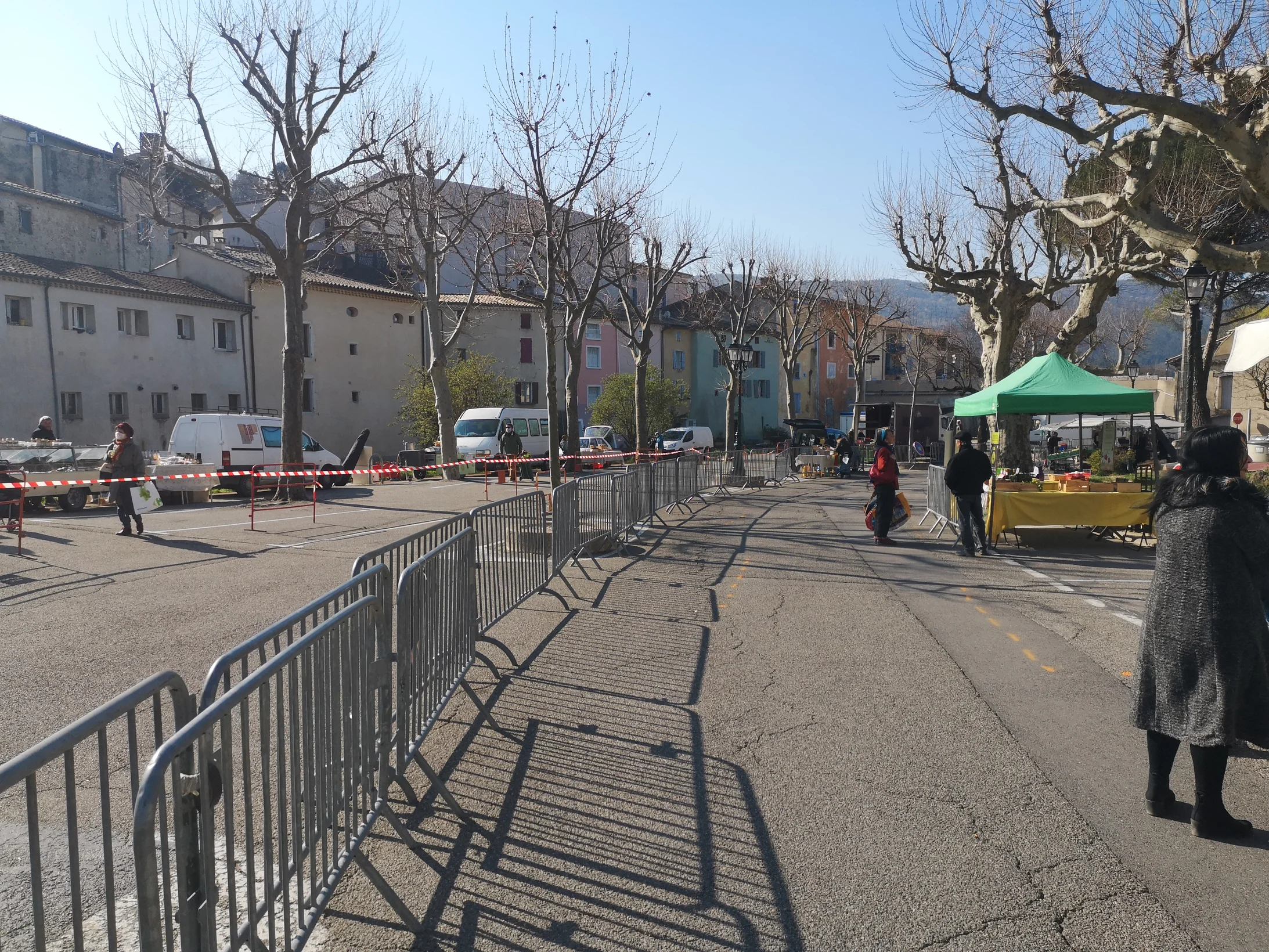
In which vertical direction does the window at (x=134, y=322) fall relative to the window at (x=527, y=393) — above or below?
above

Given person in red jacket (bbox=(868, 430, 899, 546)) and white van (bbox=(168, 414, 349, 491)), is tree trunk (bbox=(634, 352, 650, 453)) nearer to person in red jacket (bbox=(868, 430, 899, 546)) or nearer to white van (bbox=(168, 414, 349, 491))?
white van (bbox=(168, 414, 349, 491))

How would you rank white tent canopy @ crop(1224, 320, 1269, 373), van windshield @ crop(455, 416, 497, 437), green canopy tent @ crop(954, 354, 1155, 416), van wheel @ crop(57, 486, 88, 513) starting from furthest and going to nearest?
1. van windshield @ crop(455, 416, 497, 437)
2. van wheel @ crop(57, 486, 88, 513)
3. green canopy tent @ crop(954, 354, 1155, 416)
4. white tent canopy @ crop(1224, 320, 1269, 373)

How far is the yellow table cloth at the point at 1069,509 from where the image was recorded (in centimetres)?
1332

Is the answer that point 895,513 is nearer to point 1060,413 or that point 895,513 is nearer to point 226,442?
point 1060,413

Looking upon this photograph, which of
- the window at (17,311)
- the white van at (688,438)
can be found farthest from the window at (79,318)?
the white van at (688,438)

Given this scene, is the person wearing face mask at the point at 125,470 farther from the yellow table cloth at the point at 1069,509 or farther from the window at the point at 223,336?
the window at the point at 223,336

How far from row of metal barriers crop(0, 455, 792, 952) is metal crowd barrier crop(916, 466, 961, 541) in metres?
10.6

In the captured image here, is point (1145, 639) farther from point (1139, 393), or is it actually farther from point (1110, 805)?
point (1139, 393)

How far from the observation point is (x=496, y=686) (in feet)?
21.8

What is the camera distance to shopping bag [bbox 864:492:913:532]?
14.9 meters

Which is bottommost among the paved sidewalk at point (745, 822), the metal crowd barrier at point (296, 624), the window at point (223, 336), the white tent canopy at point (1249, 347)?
the paved sidewalk at point (745, 822)

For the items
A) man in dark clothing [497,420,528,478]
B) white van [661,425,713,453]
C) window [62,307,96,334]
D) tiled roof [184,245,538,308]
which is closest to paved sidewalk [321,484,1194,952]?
man in dark clothing [497,420,528,478]

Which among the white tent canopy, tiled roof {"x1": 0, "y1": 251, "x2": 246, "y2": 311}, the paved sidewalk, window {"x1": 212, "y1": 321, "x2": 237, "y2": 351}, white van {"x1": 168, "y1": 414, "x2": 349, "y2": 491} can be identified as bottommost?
the paved sidewalk

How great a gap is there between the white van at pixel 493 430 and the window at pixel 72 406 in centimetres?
1327
